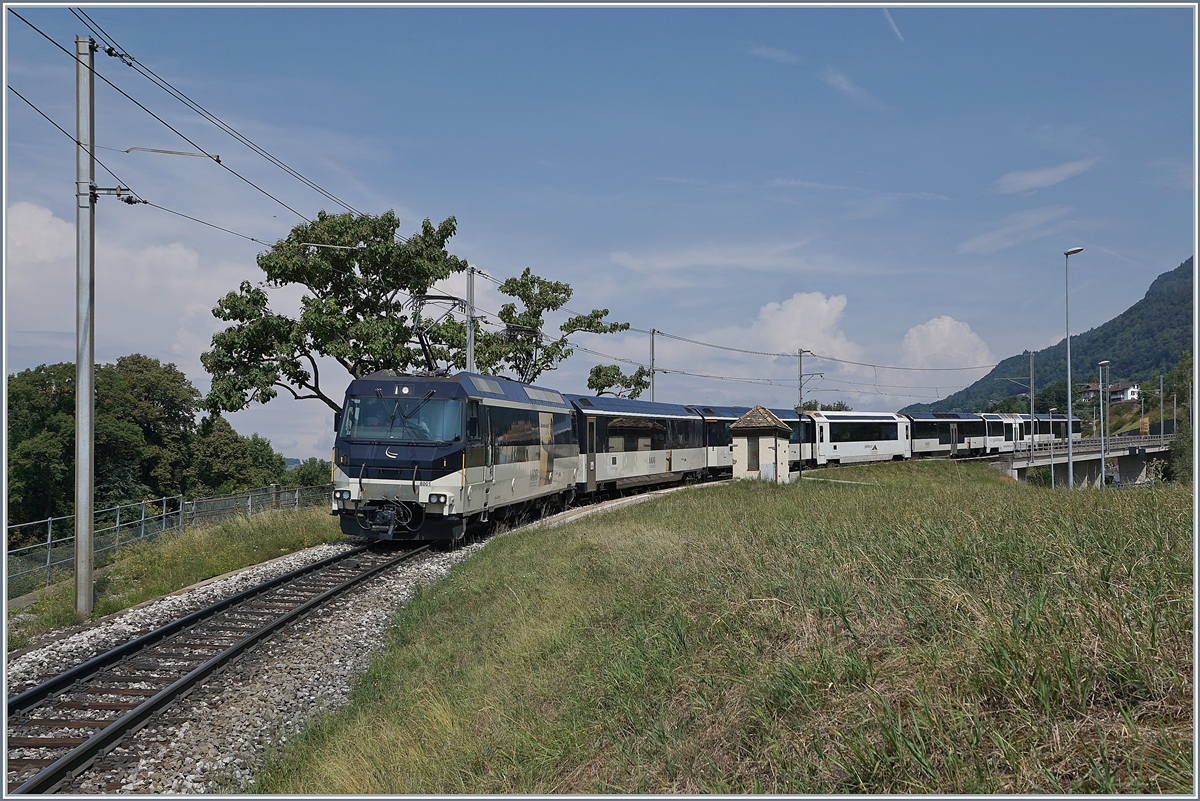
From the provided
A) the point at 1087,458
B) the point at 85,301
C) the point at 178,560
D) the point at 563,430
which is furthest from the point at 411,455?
the point at 1087,458

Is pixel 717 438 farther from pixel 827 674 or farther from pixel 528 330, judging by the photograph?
pixel 827 674

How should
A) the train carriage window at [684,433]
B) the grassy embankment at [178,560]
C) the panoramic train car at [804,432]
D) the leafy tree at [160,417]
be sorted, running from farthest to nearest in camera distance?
1. the leafy tree at [160,417]
2. the panoramic train car at [804,432]
3. the train carriage window at [684,433]
4. the grassy embankment at [178,560]

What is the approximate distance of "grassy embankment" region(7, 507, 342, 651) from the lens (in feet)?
35.4

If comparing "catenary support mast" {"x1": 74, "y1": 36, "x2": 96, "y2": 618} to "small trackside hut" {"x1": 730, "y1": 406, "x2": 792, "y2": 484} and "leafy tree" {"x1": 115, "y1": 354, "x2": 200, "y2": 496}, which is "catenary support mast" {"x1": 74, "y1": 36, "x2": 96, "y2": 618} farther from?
"leafy tree" {"x1": 115, "y1": 354, "x2": 200, "y2": 496}

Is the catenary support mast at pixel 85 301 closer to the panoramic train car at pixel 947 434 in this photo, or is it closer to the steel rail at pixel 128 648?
the steel rail at pixel 128 648

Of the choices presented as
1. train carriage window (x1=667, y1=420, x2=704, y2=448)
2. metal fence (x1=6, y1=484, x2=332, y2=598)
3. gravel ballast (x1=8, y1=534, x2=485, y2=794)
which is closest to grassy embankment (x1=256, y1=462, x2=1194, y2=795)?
gravel ballast (x1=8, y1=534, x2=485, y2=794)

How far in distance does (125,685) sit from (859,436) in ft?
128

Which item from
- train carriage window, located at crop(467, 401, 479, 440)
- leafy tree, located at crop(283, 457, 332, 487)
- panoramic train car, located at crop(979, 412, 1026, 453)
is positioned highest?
train carriage window, located at crop(467, 401, 479, 440)

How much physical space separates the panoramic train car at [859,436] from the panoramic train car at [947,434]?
1.63 metres

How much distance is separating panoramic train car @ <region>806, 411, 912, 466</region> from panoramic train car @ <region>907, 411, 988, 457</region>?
163 cm

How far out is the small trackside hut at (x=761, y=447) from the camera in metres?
26.0

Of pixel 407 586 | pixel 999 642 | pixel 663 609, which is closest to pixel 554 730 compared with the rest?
pixel 663 609

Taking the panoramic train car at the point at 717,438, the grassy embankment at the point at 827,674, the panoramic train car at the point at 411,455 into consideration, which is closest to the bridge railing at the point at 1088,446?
the panoramic train car at the point at 717,438

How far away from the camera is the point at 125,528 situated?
1692 cm
